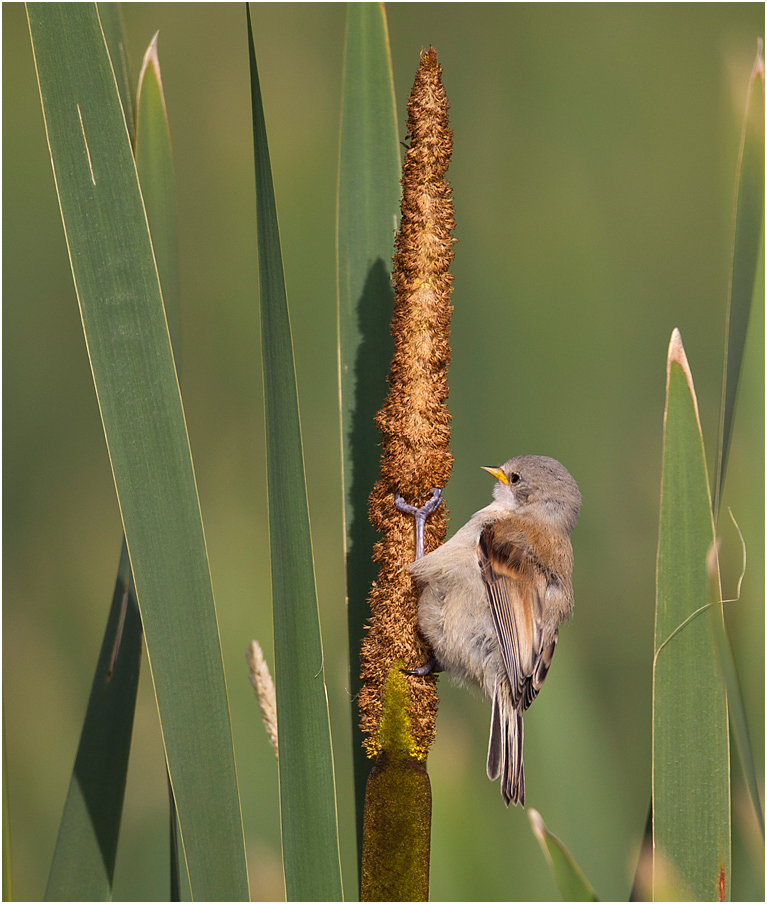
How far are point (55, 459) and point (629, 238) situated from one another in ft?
6.46

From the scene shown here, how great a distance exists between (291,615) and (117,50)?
1074mm

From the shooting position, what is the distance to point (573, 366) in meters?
1.84

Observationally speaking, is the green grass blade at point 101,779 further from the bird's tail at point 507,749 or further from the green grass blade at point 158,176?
the bird's tail at point 507,749

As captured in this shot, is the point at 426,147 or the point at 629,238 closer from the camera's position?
the point at 426,147

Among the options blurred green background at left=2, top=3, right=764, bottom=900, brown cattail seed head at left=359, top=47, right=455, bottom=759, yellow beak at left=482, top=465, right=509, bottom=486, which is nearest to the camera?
brown cattail seed head at left=359, top=47, right=455, bottom=759

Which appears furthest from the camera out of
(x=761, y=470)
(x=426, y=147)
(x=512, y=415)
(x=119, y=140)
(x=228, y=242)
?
(x=228, y=242)

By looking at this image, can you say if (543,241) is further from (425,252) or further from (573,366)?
(425,252)

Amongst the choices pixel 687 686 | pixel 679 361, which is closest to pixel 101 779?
pixel 687 686

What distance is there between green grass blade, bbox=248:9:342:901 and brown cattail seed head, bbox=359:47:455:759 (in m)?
0.13

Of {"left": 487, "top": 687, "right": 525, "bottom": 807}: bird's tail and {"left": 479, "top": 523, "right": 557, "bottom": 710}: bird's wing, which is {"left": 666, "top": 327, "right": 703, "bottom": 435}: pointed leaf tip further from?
{"left": 487, "top": 687, "right": 525, "bottom": 807}: bird's tail

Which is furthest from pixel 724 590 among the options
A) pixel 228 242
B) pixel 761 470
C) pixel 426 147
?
pixel 228 242

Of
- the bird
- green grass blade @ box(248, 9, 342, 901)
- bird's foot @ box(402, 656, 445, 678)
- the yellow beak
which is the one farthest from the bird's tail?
the yellow beak

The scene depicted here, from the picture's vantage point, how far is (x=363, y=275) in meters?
1.15

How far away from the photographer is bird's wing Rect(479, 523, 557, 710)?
122 centimetres
